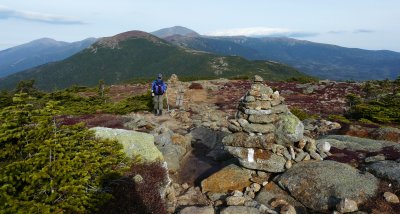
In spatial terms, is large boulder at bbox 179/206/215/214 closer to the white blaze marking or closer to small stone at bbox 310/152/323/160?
the white blaze marking

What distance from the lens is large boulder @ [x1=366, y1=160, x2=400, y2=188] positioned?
497 inches

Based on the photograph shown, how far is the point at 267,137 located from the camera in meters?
16.0

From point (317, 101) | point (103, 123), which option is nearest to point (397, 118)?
point (317, 101)

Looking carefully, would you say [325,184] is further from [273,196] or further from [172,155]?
[172,155]

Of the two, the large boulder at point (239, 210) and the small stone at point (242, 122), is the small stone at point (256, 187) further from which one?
the small stone at point (242, 122)

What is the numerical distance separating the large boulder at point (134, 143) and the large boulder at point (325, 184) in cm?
575

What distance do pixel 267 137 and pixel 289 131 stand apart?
3.57ft

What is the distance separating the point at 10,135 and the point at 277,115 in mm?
12269

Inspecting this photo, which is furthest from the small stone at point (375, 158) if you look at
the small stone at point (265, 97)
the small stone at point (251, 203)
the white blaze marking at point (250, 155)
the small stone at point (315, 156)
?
the small stone at point (251, 203)

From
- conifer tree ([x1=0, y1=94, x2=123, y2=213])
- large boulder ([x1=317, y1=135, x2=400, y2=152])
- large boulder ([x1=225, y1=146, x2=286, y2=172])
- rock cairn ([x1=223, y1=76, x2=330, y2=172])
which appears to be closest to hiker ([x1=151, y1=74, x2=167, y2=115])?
rock cairn ([x1=223, y1=76, x2=330, y2=172])

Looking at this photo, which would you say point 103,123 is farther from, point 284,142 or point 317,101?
point 317,101

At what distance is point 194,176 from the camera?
16453 mm

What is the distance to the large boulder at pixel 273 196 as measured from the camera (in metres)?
12.9

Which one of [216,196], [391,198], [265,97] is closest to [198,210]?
[216,196]
